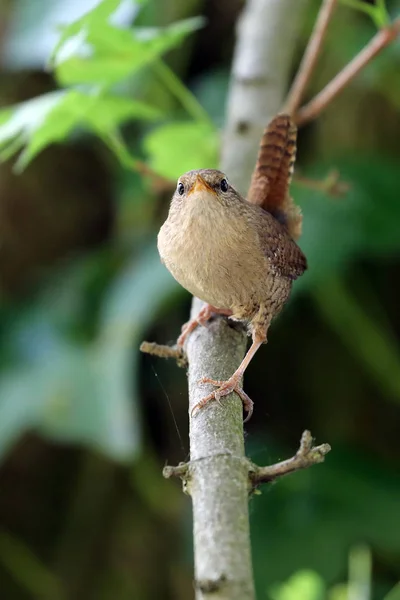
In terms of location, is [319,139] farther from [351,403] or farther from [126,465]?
[126,465]

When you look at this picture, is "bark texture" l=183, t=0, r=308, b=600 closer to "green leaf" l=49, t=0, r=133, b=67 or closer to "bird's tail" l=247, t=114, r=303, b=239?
"bird's tail" l=247, t=114, r=303, b=239

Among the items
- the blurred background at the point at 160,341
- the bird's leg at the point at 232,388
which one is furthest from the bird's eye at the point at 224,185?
the blurred background at the point at 160,341

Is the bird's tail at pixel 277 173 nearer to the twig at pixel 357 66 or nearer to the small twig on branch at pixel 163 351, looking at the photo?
the twig at pixel 357 66

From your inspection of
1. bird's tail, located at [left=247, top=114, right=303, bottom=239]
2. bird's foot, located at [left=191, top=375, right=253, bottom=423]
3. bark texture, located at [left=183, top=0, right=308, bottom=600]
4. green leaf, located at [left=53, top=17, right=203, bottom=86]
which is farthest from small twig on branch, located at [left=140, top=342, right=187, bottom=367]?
green leaf, located at [left=53, top=17, right=203, bottom=86]

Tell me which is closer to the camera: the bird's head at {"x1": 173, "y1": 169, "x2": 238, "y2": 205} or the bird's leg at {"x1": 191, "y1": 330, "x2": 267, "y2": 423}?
the bird's leg at {"x1": 191, "y1": 330, "x2": 267, "y2": 423}

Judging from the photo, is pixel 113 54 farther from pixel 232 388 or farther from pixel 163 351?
pixel 232 388
